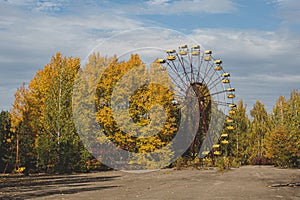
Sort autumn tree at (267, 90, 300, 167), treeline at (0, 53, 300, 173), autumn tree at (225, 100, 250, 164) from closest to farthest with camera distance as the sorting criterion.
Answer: treeline at (0, 53, 300, 173) → autumn tree at (267, 90, 300, 167) → autumn tree at (225, 100, 250, 164)

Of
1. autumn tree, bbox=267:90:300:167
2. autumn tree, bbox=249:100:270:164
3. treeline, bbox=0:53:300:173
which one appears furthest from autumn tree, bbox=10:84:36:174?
autumn tree, bbox=249:100:270:164

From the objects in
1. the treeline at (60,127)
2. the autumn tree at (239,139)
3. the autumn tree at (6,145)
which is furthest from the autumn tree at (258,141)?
the autumn tree at (6,145)

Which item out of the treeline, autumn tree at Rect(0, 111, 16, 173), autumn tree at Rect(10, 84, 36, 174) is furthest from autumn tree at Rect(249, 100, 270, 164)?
autumn tree at Rect(0, 111, 16, 173)

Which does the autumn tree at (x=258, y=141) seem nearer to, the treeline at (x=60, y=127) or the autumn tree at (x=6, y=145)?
the treeline at (x=60, y=127)

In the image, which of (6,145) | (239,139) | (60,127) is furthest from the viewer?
(239,139)

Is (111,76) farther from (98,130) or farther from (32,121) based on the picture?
(32,121)

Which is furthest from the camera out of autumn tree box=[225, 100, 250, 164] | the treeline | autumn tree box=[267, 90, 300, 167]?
autumn tree box=[225, 100, 250, 164]

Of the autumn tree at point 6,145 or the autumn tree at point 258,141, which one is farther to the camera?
the autumn tree at point 258,141

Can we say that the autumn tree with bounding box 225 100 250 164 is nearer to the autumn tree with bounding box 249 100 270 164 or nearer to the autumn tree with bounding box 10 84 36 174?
the autumn tree with bounding box 249 100 270 164

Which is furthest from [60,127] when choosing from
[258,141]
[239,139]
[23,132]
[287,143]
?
[258,141]

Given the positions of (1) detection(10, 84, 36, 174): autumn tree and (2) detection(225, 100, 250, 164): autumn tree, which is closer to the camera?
(1) detection(10, 84, 36, 174): autumn tree

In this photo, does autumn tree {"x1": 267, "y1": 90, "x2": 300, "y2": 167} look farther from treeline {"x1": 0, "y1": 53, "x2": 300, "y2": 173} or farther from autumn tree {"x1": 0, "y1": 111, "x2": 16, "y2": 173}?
autumn tree {"x1": 0, "y1": 111, "x2": 16, "y2": 173}

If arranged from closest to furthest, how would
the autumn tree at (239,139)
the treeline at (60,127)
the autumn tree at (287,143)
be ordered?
the treeline at (60,127) → the autumn tree at (287,143) → the autumn tree at (239,139)

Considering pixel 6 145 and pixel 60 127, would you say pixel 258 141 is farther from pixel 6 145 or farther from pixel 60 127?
pixel 6 145
